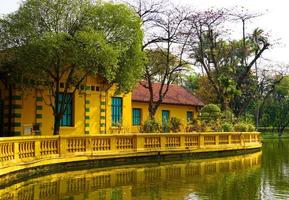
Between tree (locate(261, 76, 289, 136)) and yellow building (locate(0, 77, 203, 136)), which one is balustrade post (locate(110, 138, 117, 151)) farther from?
tree (locate(261, 76, 289, 136))

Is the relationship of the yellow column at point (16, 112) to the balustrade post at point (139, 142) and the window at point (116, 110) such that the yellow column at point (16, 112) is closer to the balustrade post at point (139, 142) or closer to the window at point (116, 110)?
the balustrade post at point (139, 142)

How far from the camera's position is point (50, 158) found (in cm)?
1827

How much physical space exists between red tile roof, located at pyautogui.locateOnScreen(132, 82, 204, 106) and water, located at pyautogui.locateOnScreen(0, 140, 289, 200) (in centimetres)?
1439

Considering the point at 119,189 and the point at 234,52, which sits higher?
the point at 234,52

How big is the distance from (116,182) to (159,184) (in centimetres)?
152

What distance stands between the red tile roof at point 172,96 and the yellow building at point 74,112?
1.67 m

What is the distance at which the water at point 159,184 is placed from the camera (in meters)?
12.9

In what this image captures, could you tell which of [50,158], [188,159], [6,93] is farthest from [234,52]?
[50,158]

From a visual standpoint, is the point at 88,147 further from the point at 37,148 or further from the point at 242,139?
the point at 242,139

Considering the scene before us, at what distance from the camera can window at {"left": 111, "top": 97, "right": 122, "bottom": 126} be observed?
29.0m

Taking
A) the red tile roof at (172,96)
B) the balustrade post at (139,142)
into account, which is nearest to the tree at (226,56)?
the red tile roof at (172,96)

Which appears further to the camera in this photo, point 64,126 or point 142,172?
point 64,126

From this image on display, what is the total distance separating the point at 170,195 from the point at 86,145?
8.25 m

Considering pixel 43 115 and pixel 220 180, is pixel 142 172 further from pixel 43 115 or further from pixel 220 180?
pixel 43 115
